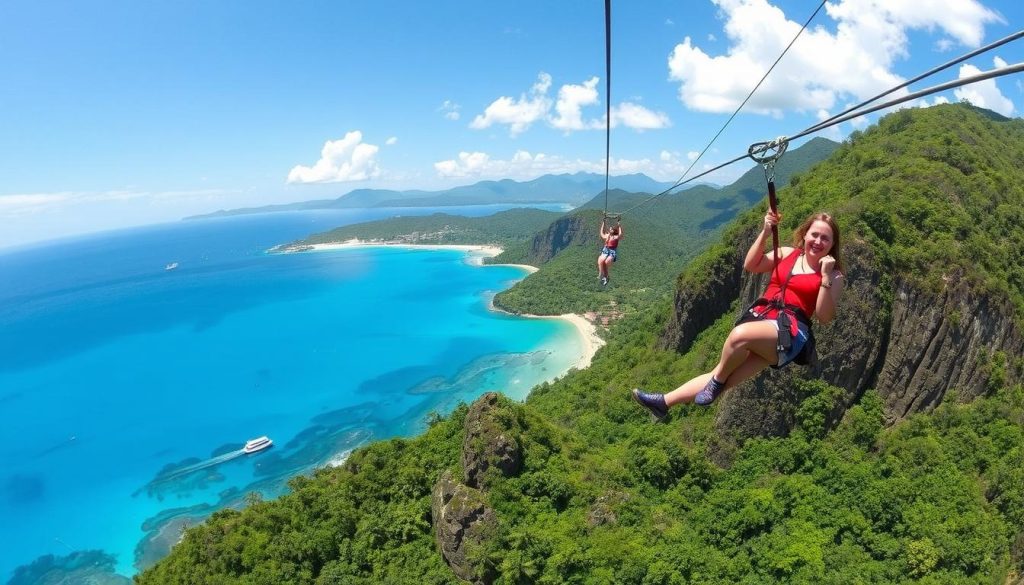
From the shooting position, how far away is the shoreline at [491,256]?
191ft

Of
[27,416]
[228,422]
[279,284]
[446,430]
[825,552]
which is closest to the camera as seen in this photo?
[825,552]

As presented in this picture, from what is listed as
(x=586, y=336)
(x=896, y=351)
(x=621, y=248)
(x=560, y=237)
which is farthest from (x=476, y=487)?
(x=560, y=237)

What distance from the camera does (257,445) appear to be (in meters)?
41.4

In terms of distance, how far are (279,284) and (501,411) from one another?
116574mm

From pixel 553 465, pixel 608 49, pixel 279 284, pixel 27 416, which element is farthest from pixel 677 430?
pixel 279 284

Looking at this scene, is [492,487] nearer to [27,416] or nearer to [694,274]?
[694,274]

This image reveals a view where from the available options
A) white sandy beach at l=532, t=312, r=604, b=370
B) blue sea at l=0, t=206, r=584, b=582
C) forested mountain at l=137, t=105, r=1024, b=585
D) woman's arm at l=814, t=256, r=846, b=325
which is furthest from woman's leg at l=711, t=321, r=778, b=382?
white sandy beach at l=532, t=312, r=604, b=370

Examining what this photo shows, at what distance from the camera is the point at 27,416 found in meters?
54.6

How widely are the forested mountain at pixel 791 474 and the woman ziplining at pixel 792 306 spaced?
15.7 m

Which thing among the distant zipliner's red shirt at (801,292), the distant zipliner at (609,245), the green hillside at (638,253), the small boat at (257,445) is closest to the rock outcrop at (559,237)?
the green hillside at (638,253)

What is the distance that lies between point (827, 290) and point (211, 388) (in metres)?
65.2

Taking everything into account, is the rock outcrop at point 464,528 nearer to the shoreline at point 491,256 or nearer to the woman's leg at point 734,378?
the woman's leg at point 734,378

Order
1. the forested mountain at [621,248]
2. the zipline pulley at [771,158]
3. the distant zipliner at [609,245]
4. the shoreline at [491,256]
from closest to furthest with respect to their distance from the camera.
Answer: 1. the zipline pulley at [771,158]
2. the distant zipliner at [609,245]
3. the shoreline at [491,256]
4. the forested mountain at [621,248]

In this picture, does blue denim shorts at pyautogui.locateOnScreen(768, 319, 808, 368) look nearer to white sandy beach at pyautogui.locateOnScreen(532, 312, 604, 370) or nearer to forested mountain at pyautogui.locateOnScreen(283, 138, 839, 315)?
forested mountain at pyautogui.locateOnScreen(283, 138, 839, 315)
